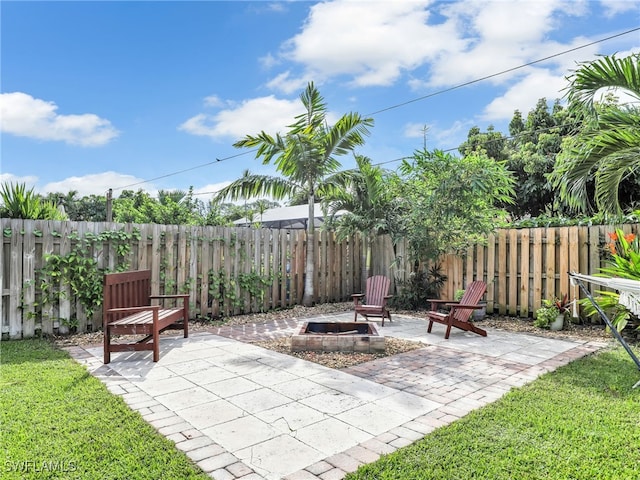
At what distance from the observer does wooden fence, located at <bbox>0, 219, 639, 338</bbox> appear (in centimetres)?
576

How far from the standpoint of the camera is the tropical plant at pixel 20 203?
596 centimetres

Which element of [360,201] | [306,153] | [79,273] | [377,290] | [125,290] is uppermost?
[306,153]

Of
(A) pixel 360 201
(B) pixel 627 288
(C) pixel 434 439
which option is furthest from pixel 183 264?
(B) pixel 627 288

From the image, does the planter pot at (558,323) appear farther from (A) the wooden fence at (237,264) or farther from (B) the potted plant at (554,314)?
(A) the wooden fence at (237,264)

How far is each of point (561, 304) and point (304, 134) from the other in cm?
561

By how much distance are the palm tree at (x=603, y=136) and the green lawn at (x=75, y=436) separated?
5.95 meters

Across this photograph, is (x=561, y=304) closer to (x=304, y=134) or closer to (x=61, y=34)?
(x=304, y=134)

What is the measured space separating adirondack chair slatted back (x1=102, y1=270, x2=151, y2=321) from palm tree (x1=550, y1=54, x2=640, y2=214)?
634 centimetres

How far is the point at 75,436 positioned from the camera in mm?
2688

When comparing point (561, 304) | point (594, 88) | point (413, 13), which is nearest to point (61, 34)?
point (413, 13)

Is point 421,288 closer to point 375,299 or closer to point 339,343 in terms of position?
point 375,299

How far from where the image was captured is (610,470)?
234 cm

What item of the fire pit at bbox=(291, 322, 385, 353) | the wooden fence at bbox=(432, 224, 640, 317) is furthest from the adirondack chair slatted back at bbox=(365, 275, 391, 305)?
the fire pit at bbox=(291, 322, 385, 353)

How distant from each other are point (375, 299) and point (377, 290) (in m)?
0.17
